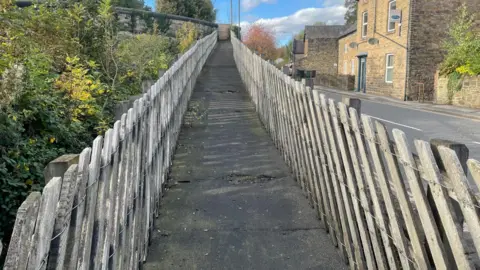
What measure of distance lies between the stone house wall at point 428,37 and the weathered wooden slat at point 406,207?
22.9 m

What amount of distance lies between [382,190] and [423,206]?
50cm

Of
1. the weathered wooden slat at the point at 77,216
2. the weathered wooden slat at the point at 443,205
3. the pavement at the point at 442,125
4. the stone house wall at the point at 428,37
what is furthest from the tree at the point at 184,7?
the weathered wooden slat at the point at 443,205

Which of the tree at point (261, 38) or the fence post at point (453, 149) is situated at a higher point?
the tree at point (261, 38)

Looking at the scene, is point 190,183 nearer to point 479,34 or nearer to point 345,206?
point 345,206

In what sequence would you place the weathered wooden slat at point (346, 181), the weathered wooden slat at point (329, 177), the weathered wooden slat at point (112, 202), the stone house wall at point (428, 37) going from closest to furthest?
the weathered wooden slat at point (112, 202) < the weathered wooden slat at point (346, 181) < the weathered wooden slat at point (329, 177) < the stone house wall at point (428, 37)

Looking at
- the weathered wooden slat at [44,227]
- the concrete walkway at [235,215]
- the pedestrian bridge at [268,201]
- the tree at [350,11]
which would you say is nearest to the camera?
the weathered wooden slat at [44,227]

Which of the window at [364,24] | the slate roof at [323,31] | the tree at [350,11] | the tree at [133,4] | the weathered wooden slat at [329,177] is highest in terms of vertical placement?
the tree at [350,11]

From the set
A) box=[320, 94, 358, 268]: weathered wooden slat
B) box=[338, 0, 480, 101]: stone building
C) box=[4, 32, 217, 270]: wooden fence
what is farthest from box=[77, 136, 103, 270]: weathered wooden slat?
box=[338, 0, 480, 101]: stone building

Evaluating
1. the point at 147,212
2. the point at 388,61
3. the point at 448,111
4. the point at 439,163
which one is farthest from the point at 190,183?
the point at 388,61

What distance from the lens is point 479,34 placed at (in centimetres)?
2116

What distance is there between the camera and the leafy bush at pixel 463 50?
62.1 ft

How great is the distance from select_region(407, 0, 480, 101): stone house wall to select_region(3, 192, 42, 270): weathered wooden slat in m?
24.6

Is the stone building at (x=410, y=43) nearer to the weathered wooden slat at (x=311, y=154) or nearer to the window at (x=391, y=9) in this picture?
the window at (x=391, y=9)

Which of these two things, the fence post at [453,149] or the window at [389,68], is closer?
the fence post at [453,149]
